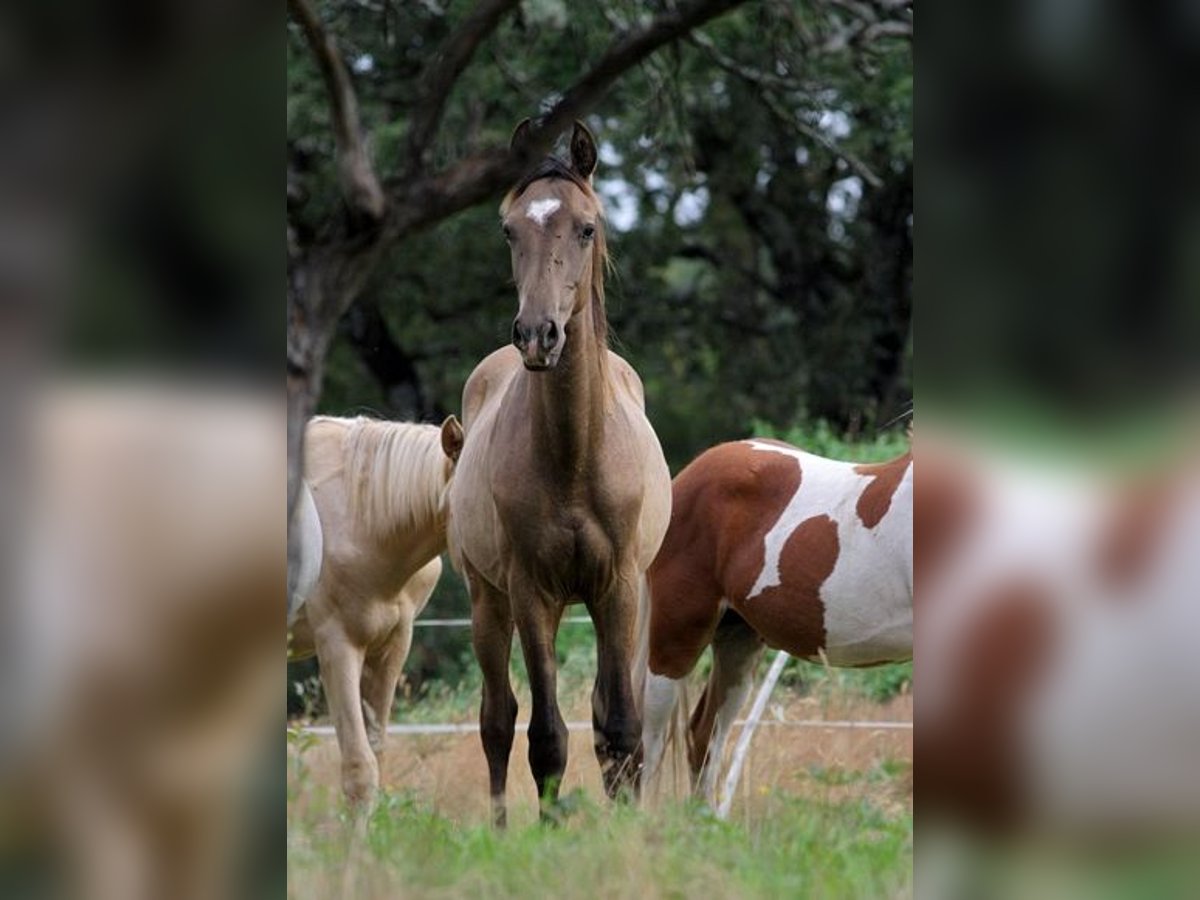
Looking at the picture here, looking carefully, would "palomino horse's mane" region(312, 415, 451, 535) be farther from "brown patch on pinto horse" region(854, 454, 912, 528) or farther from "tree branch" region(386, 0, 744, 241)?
"tree branch" region(386, 0, 744, 241)

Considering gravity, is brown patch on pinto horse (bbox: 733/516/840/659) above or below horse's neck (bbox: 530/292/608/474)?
below

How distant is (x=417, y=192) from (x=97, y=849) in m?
2.52

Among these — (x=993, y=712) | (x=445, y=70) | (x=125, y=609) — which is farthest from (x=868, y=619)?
(x=125, y=609)

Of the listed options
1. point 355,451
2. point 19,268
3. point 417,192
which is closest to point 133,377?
point 19,268

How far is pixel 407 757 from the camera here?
7.46m

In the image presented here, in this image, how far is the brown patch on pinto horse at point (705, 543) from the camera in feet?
20.2

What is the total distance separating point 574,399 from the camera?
15.8 ft

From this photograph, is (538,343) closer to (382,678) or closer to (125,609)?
(382,678)

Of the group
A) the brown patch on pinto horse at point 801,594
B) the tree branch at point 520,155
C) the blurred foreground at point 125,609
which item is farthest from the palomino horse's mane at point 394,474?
the blurred foreground at point 125,609

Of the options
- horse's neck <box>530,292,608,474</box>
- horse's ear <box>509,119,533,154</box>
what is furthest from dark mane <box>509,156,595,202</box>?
Result: horse's ear <box>509,119,533,154</box>

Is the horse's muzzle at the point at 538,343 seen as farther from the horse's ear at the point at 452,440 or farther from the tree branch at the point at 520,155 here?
the horse's ear at the point at 452,440

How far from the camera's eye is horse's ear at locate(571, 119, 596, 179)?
16.3 feet

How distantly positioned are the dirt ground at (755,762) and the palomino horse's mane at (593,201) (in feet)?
4.95

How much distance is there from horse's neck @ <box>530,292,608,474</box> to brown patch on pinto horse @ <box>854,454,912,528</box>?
130 cm
